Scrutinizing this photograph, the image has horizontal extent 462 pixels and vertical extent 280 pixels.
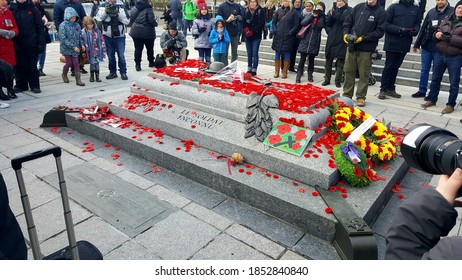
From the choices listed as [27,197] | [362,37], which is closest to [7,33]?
[27,197]

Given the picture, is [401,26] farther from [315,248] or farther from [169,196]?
[169,196]

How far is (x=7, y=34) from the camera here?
6730mm

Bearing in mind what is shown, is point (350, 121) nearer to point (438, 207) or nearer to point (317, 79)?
point (438, 207)

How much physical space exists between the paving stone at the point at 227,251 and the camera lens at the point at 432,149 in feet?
5.10

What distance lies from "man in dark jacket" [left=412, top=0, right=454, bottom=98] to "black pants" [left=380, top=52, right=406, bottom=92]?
437 millimetres

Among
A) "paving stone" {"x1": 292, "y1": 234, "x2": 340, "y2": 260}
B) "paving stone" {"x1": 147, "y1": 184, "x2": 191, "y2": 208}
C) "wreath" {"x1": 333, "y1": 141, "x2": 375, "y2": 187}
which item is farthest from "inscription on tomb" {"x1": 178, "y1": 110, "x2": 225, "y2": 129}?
"paving stone" {"x1": 292, "y1": 234, "x2": 340, "y2": 260}

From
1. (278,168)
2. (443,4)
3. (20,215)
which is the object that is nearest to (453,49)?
(443,4)

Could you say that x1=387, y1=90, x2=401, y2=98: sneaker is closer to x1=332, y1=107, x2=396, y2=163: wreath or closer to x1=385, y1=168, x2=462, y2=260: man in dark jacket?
x1=332, y1=107, x2=396, y2=163: wreath

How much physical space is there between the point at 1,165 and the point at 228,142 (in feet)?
9.36

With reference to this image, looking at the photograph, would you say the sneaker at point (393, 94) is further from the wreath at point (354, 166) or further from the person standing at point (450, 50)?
the wreath at point (354, 166)

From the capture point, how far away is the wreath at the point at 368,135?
3891mm

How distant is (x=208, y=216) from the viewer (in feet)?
11.1

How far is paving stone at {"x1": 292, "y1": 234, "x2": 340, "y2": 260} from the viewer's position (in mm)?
2912

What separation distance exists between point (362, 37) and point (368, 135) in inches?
121
